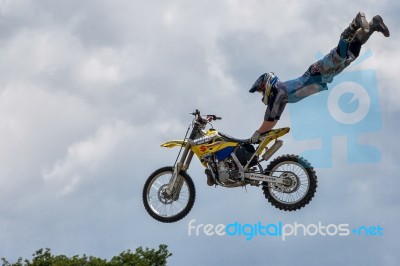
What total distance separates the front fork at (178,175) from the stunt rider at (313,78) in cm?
212

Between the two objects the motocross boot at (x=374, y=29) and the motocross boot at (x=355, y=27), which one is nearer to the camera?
the motocross boot at (x=355, y=27)

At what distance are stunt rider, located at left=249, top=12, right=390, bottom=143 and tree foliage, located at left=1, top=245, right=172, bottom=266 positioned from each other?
2746cm

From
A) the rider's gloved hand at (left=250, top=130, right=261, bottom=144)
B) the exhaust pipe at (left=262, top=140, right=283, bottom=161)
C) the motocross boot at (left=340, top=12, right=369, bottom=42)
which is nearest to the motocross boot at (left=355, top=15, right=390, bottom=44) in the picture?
the motocross boot at (left=340, top=12, right=369, bottom=42)

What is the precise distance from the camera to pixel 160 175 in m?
33.1

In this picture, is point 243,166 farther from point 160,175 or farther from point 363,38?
point 363,38

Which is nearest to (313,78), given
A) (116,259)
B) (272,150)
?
(272,150)

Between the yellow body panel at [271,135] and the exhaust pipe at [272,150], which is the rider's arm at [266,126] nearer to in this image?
the yellow body panel at [271,135]

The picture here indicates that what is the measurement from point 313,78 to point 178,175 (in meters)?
5.06

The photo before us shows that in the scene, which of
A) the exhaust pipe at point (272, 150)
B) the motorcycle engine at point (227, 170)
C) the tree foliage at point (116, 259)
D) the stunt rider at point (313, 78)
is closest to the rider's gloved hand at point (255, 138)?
the stunt rider at point (313, 78)

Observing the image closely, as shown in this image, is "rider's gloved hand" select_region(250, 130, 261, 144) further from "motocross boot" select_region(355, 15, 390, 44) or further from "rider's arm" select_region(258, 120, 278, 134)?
"motocross boot" select_region(355, 15, 390, 44)

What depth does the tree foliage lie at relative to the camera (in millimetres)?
58125

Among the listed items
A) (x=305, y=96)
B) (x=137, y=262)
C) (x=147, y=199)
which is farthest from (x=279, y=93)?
(x=137, y=262)

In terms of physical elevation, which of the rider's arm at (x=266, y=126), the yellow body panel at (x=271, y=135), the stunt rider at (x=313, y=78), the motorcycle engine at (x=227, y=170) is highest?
the stunt rider at (x=313, y=78)

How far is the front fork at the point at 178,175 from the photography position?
3266cm
